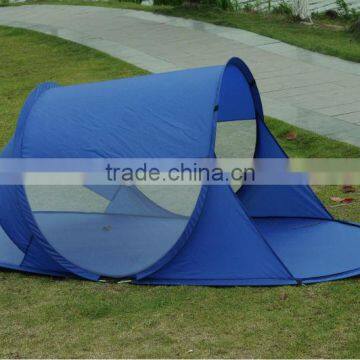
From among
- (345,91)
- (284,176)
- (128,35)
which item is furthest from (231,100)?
(128,35)

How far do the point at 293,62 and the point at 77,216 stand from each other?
6.71 m

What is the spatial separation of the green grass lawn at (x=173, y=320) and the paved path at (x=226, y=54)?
3.71 meters

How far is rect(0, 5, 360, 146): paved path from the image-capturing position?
10117 mm

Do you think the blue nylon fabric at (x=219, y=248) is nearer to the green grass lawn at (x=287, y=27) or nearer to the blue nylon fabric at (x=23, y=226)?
the blue nylon fabric at (x=23, y=226)

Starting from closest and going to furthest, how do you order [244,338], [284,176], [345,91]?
1. [244,338]
2. [284,176]
3. [345,91]

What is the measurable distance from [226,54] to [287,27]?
221 centimetres

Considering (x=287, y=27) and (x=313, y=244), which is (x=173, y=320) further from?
(x=287, y=27)

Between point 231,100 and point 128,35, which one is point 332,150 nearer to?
point 231,100

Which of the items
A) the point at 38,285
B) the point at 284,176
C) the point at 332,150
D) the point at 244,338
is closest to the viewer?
the point at 244,338

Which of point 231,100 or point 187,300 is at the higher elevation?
point 231,100

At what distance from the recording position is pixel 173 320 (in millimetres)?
5301

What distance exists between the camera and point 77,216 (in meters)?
6.26

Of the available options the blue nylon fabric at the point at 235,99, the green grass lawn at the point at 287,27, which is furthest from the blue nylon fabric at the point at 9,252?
the green grass lawn at the point at 287,27

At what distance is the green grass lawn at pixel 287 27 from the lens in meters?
12.9
